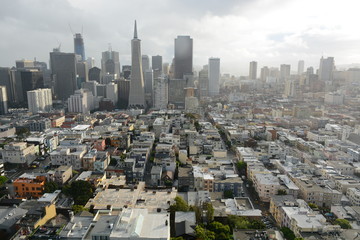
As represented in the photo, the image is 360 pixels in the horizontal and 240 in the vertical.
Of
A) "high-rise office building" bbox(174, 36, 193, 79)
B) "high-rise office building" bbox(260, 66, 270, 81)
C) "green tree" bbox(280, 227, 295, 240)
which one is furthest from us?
"high-rise office building" bbox(260, 66, 270, 81)

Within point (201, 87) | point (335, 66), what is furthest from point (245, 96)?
point (335, 66)

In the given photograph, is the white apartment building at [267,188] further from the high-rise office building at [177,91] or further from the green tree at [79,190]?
the high-rise office building at [177,91]

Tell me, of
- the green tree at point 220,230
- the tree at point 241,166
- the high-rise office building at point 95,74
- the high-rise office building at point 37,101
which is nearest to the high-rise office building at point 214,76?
the high-rise office building at point 95,74

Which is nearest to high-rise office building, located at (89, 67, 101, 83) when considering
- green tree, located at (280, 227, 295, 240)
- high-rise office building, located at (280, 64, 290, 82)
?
high-rise office building, located at (280, 64, 290, 82)

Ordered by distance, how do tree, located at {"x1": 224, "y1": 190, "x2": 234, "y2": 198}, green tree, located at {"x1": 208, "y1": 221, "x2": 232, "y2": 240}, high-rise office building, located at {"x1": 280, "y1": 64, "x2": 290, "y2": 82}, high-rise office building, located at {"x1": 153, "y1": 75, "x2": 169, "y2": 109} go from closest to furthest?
green tree, located at {"x1": 208, "y1": 221, "x2": 232, "y2": 240} < tree, located at {"x1": 224, "y1": 190, "x2": 234, "y2": 198} < high-rise office building, located at {"x1": 153, "y1": 75, "x2": 169, "y2": 109} < high-rise office building, located at {"x1": 280, "y1": 64, "x2": 290, "y2": 82}

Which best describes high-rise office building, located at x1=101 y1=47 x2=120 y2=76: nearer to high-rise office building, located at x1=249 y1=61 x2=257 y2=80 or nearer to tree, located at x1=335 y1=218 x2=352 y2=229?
high-rise office building, located at x1=249 y1=61 x2=257 y2=80

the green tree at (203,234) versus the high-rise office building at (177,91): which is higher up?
the high-rise office building at (177,91)

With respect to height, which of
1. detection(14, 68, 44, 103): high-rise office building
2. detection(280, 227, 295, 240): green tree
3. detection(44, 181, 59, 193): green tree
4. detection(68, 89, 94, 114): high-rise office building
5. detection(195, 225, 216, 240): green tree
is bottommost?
detection(280, 227, 295, 240): green tree
